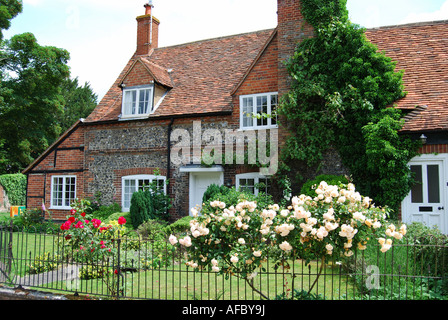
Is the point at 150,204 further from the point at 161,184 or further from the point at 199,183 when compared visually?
the point at 199,183

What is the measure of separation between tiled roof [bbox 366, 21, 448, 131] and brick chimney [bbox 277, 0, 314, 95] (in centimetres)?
291

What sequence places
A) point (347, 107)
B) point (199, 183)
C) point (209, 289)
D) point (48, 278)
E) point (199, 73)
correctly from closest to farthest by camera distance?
point (209, 289) → point (48, 278) → point (347, 107) → point (199, 183) → point (199, 73)

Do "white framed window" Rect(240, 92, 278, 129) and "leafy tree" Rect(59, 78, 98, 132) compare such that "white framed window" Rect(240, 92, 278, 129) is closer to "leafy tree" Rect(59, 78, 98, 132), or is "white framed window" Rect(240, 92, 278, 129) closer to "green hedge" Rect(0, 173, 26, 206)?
"green hedge" Rect(0, 173, 26, 206)

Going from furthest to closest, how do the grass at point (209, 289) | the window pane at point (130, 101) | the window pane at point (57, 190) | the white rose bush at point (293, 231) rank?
the window pane at point (57, 190) → the window pane at point (130, 101) → the grass at point (209, 289) → the white rose bush at point (293, 231)

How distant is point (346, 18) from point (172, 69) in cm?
829

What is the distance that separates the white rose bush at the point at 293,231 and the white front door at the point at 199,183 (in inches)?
342

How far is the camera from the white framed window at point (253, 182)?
1260 cm

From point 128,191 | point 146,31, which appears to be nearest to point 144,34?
point 146,31

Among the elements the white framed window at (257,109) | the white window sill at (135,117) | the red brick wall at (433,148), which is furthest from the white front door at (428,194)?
the white window sill at (135,117)

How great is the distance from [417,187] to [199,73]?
995 centimetres

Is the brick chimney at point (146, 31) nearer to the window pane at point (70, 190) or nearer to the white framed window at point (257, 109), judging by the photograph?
the window pane at point (70, 190)

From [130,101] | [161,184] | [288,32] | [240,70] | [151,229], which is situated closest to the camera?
[151,229]

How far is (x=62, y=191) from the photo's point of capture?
17.0 m
